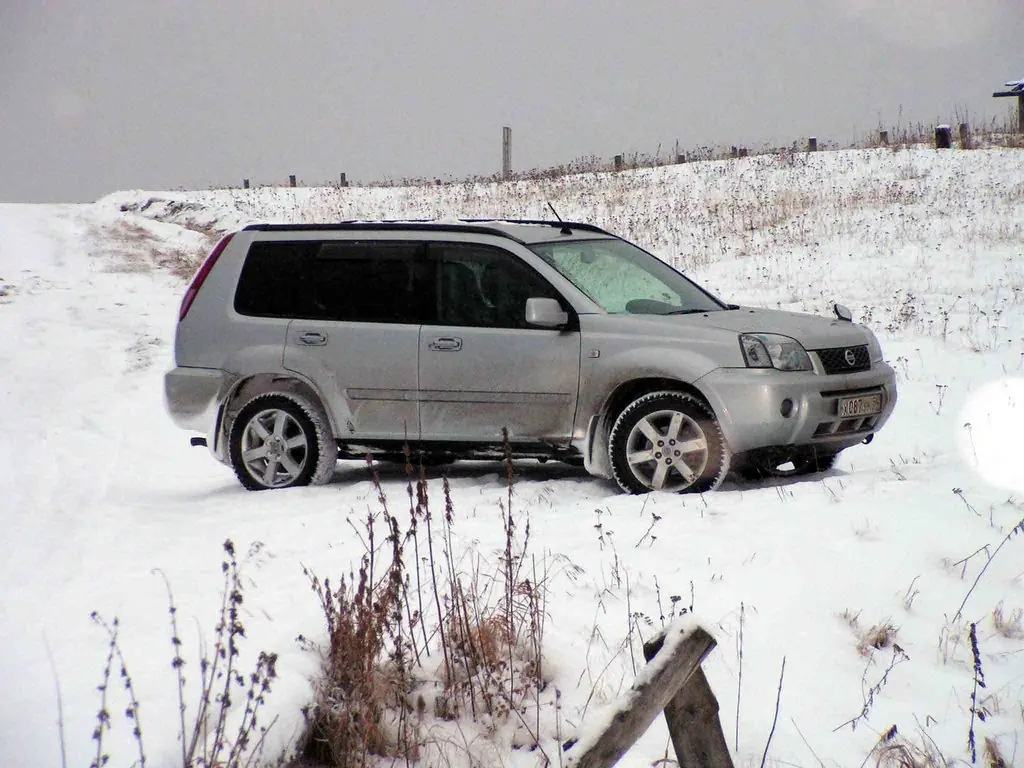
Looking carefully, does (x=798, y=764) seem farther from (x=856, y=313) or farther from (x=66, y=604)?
(x=856, y=313)

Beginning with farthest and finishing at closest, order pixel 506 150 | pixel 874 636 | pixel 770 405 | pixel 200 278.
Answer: pixel 506 150
pixel 200 278
pixel 770 405
pixel 874 636

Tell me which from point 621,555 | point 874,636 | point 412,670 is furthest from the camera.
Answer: point 621,555

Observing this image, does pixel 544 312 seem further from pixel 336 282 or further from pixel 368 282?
pixel 336 282

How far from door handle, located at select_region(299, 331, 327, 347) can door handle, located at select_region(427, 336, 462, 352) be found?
0.84 metres

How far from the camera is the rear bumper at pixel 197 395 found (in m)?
8.83

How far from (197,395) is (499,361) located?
7.80 feet

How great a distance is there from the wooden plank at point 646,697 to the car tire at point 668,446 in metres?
4.70

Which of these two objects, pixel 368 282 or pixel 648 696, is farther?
pixel 368 282

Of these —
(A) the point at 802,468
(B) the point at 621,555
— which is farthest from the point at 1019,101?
(B) the point at 621,555

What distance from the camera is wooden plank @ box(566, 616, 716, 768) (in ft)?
8.87

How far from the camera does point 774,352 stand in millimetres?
7578

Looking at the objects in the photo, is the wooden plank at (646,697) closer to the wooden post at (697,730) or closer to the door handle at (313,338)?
the wooden post at (697,730)

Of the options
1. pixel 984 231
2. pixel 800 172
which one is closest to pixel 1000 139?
pixel 800 172

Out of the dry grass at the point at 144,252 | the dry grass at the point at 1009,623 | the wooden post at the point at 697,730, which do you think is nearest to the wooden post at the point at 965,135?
the dry grass at the point at 144,252
